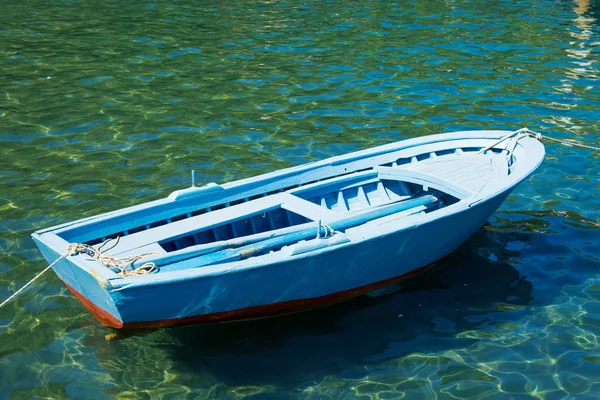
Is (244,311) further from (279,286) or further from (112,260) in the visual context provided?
(112,260)

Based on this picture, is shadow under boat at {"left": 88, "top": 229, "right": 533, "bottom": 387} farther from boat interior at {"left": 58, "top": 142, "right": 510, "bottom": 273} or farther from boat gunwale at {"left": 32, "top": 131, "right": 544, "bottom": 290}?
boat gunwale at {"left": 32, "top": 131, "right": 544, "bottom": 290}

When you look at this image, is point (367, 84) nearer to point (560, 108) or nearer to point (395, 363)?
point (560, 108)

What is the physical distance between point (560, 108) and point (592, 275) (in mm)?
5861

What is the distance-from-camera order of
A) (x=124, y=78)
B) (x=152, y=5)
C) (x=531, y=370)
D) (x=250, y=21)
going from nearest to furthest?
(x=531, y=370) → (x=124, y=78) → (x=250, y=21) → (x=152, y=5)

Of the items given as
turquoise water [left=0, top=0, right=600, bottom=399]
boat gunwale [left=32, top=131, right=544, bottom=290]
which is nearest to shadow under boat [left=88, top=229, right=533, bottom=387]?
turquoise water [left=0, top=0, right=600, bottom=399]

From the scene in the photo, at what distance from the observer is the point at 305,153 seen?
11.4m

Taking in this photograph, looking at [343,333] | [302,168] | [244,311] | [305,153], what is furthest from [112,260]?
[305,153]

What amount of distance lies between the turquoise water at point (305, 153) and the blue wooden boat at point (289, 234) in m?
0.46

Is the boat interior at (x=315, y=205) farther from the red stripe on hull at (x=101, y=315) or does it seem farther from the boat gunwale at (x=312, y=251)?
the red stripe on hull at (x=101, y=315)

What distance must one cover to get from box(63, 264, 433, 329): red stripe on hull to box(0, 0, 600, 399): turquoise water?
158 millimetres

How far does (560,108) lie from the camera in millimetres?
13422

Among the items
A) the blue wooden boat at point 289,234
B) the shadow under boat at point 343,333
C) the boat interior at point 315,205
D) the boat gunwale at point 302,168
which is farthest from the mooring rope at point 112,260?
the shadow under boat at point 343,333

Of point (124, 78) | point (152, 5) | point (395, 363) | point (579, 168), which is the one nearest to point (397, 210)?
point (395, 363)

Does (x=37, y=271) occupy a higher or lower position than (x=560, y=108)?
higher
